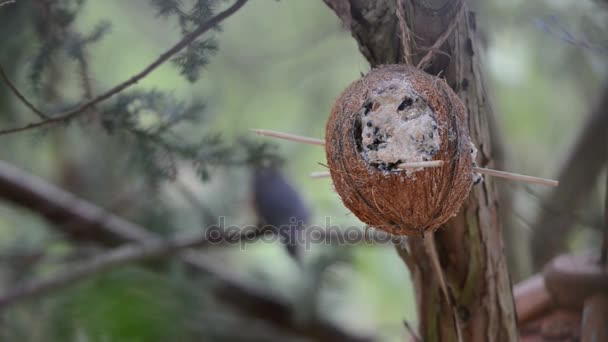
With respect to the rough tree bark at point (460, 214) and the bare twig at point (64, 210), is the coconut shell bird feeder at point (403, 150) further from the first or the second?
the bare twig at point (64, 210)

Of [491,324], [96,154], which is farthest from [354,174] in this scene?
[96,154]

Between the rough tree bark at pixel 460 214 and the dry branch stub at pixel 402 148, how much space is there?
0.09 m

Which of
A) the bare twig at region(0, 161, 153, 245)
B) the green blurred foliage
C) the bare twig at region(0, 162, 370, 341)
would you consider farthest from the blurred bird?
the bare twig at region(0, 161, 153, 245)

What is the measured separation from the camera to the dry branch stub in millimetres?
794

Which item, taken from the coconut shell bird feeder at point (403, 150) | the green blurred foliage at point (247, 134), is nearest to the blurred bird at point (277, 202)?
the green blurred foliage at point (247, 134)

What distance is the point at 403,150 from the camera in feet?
2.58

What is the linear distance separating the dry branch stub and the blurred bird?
1467 mm

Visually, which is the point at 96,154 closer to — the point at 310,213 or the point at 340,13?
the point at 310,213

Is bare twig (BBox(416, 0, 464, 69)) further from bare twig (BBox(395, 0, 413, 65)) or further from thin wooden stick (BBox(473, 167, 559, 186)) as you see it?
thin wooden stick (BBox(473, 167, 559, 186))

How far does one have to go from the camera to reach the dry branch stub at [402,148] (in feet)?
2.61

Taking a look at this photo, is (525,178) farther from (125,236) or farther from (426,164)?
(125,236)

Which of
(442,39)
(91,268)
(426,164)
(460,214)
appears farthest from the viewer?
(91,268)

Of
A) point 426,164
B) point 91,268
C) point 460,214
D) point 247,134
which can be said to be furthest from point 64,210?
point 426,164

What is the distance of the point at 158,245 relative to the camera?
2203 mm
